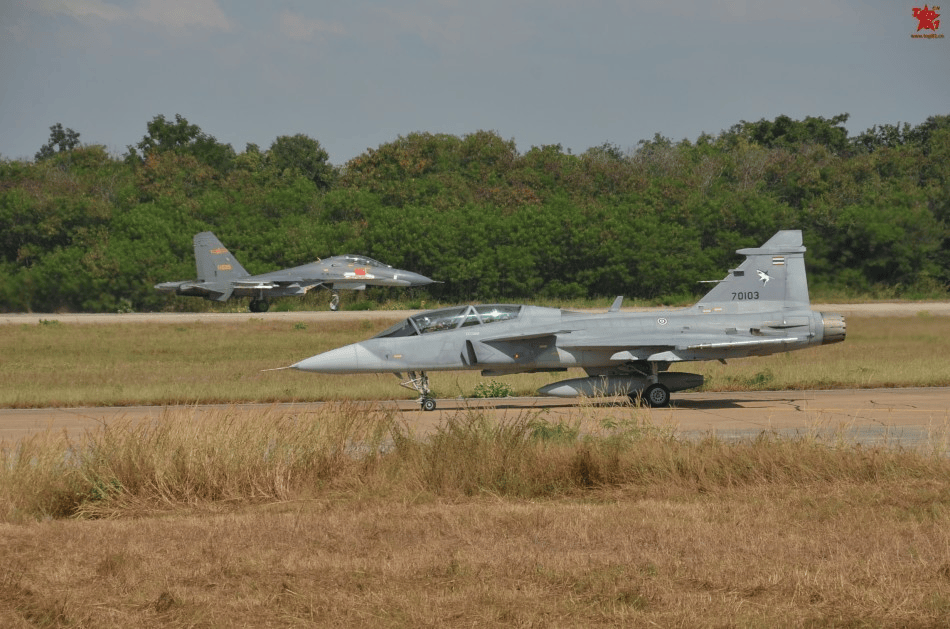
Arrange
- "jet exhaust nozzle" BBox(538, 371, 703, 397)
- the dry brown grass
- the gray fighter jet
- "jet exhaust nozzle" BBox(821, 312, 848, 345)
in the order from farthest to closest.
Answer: the gray fighter jet → "jet exhaust nozzle" BBox(821, 312, 848, 345) → "jet exhaust nozzle" BBox(538, 371, 703, 397) → the dry brown grass

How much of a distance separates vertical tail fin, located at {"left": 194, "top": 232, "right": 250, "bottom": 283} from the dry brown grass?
36489 millimetres

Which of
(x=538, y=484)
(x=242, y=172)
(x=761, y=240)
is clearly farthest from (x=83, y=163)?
(x=538, y=484)

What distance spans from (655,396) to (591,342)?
1496 mm

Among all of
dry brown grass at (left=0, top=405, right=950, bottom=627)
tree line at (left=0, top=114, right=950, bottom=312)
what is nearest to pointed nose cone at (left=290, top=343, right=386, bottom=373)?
dry brown grass at (left=0, top=405, right=950, bottom=627)

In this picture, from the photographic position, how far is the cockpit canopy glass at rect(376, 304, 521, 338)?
59.9ft

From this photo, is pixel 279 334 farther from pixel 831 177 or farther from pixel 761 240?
pixel 831 177

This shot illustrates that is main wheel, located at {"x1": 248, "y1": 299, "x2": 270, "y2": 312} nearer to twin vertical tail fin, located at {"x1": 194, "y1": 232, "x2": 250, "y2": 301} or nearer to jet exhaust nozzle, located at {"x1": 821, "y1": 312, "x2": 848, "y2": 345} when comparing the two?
twin vertical tail fin, located at {"x1": 194, "y1": 232, "x2": 250, "y2": 301}

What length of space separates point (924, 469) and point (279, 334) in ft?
92.0

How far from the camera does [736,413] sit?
1731 cm

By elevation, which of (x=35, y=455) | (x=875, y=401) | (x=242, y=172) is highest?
(x=242, y=172)

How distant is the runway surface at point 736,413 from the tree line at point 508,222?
22.1m

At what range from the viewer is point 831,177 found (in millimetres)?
52531

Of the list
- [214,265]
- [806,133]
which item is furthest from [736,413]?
[806,133]

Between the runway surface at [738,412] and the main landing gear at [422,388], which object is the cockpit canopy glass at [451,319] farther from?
the runway surface at [738,412]
